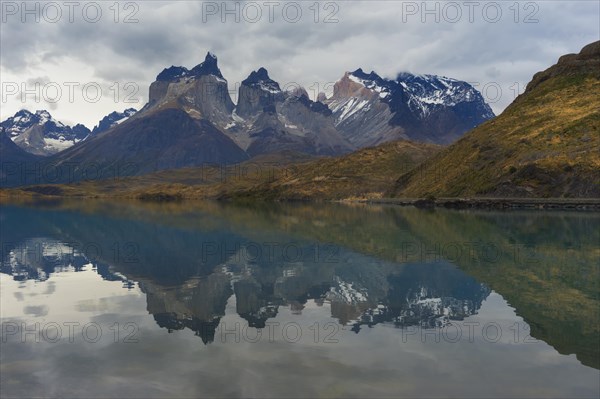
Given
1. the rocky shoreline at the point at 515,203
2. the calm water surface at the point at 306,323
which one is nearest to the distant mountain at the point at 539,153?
the rocky shoreline at the point at 515,203

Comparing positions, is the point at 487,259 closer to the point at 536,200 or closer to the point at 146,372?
the point at 146,372

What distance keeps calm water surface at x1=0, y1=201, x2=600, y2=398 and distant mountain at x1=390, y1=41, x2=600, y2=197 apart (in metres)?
97.8

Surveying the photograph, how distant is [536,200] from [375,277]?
118 meters

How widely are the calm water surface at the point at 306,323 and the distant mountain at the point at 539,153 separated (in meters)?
97.8

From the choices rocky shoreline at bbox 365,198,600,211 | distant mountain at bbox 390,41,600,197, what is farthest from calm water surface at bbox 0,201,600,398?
distant mountain at bbox 390,41,600,197

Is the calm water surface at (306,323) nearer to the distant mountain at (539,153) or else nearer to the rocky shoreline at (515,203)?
the rocky shoreline at (515,203)

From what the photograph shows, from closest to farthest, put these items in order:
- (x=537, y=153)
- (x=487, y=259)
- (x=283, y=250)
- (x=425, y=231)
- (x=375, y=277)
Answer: (x=375, y=277), (x=487, y=259), (x=283, y=250), (x=425, y=231), (x=537, y=153)

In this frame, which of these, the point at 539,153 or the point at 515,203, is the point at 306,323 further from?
the point at 539,153

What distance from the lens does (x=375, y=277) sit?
1553 inches

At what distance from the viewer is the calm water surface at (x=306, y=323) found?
17516mm

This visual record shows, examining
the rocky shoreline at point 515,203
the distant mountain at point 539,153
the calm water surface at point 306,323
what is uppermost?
the distant mountain at point 539,153

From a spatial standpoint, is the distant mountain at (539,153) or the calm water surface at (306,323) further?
the distant mountain at (539,153)

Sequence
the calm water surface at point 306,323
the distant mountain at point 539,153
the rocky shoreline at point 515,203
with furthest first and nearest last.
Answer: the distant mountain at point 539,153, the rocky shoreline at point 515,203, the calm water surface at point 306,323

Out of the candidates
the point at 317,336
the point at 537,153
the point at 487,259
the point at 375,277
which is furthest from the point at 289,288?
the point at 537,153
